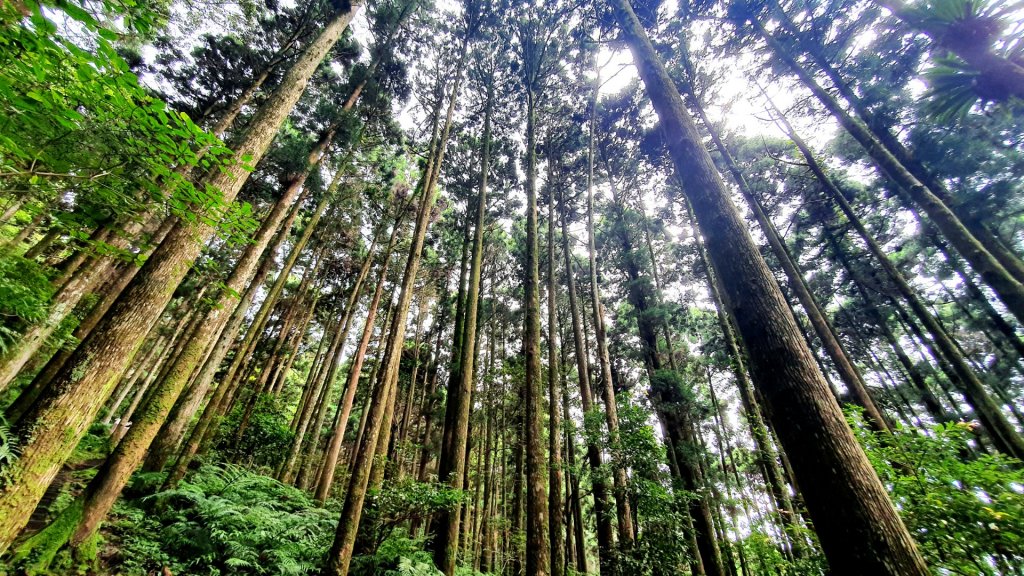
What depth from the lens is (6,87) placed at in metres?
1.93

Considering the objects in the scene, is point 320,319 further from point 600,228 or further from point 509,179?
point 600,228

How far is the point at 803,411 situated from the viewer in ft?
6.79

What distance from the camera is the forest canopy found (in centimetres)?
256

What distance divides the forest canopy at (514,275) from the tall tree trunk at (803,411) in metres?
0.02

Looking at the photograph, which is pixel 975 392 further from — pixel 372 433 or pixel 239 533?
pixel 239 533

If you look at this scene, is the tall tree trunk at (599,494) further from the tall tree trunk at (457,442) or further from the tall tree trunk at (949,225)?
the tall tree trunk at (949,225)

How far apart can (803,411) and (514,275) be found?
14856mm

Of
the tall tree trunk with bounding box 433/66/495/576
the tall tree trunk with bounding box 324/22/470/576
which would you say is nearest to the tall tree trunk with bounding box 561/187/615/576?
the tall tree trunk with bounding box 433/66/495/576

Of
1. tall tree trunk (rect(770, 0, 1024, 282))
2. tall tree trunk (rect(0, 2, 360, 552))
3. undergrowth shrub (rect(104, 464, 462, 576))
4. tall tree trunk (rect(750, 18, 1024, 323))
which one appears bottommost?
undergrowth shrub (rect(104, 464, 462, 576))

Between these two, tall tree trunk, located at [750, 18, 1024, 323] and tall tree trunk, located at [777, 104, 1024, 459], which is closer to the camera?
tall tree trunk, located at [750, 18, 1024, 323]

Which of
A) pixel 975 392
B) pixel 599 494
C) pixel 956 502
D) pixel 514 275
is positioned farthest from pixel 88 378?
pixel 514 275

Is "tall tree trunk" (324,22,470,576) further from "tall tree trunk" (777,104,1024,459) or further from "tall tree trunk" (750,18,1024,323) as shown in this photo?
"tall tree trunk" (777,104,1024,459)

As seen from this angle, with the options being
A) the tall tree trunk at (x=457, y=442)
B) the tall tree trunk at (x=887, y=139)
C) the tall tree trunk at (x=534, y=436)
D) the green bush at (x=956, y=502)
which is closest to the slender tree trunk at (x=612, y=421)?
Answer: the tall tree trunk at (x=534, y=436)

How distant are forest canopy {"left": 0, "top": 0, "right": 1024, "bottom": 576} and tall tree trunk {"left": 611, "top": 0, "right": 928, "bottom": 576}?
0.07 ft
